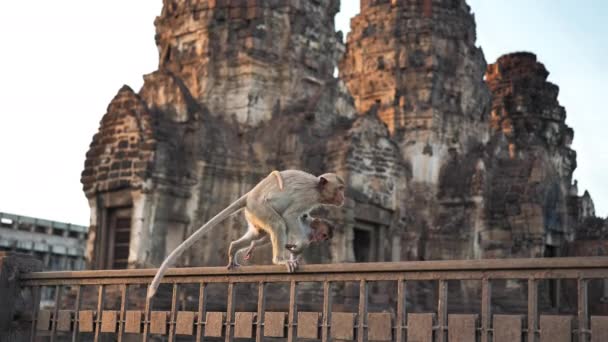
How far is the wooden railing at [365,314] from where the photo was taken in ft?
16.2

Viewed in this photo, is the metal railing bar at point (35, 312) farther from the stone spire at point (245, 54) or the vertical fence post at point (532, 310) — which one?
the stone spire at point (245, 54)

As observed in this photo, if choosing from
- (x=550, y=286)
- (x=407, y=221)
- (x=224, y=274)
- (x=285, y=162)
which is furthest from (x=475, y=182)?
(x=224, y=274)

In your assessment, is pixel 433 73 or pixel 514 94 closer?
pixel 433 73

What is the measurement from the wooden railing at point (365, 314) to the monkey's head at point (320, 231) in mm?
496

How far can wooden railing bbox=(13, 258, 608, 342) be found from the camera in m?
4.93

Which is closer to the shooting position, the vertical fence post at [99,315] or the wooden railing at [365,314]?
the wooden railing at [365,314]

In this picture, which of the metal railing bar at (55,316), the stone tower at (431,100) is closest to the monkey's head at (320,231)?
the metal railing bar at (55,316)

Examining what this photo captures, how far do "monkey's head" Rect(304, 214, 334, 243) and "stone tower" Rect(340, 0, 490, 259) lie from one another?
16.8 m

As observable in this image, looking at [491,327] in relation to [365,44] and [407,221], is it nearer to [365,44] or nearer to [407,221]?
[407,221]

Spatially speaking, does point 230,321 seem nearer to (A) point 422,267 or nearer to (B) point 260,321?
(B) point 260,321

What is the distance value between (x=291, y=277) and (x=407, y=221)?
16.9 m

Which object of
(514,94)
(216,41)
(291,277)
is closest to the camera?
(291,277)

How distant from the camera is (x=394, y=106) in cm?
2552

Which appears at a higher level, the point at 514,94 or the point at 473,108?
the point at 514,94
